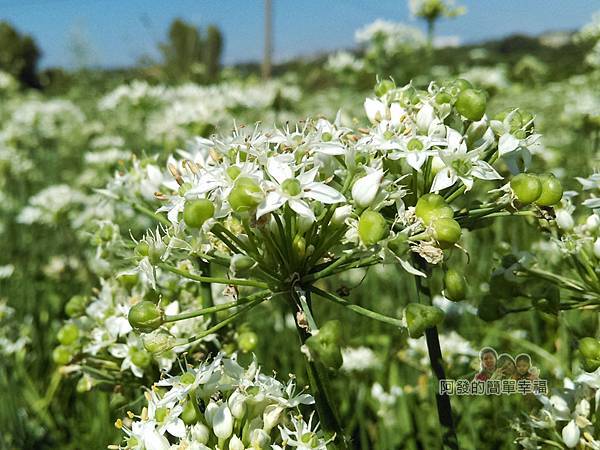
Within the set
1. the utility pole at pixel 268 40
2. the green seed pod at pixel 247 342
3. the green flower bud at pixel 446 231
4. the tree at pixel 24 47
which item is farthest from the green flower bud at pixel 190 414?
the tree at pixel 24 47

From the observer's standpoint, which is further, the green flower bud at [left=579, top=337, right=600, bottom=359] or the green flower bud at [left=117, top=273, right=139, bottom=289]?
the green flower bud at [left=117, top=273, right=139, bottom=289]

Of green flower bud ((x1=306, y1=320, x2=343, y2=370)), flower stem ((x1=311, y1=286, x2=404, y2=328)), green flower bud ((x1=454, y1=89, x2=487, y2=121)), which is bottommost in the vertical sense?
green flower bud ((x1=306, y1=320, x2=343, y2=370))

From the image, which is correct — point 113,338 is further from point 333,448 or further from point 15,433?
point 15,433

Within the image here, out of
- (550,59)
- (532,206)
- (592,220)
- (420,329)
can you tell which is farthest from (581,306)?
(550,59)

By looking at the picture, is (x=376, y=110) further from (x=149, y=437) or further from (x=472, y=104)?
(x=149, y=437)

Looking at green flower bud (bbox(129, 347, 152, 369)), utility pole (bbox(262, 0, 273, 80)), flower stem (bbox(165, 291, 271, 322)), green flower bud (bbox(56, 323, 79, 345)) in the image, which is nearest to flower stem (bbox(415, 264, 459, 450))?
flower stem (bbox(165, 291, 271, 322))

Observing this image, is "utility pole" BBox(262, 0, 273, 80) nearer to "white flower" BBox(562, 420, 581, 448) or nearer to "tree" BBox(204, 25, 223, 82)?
"tree" BBox(204, 25, 223, 82)
